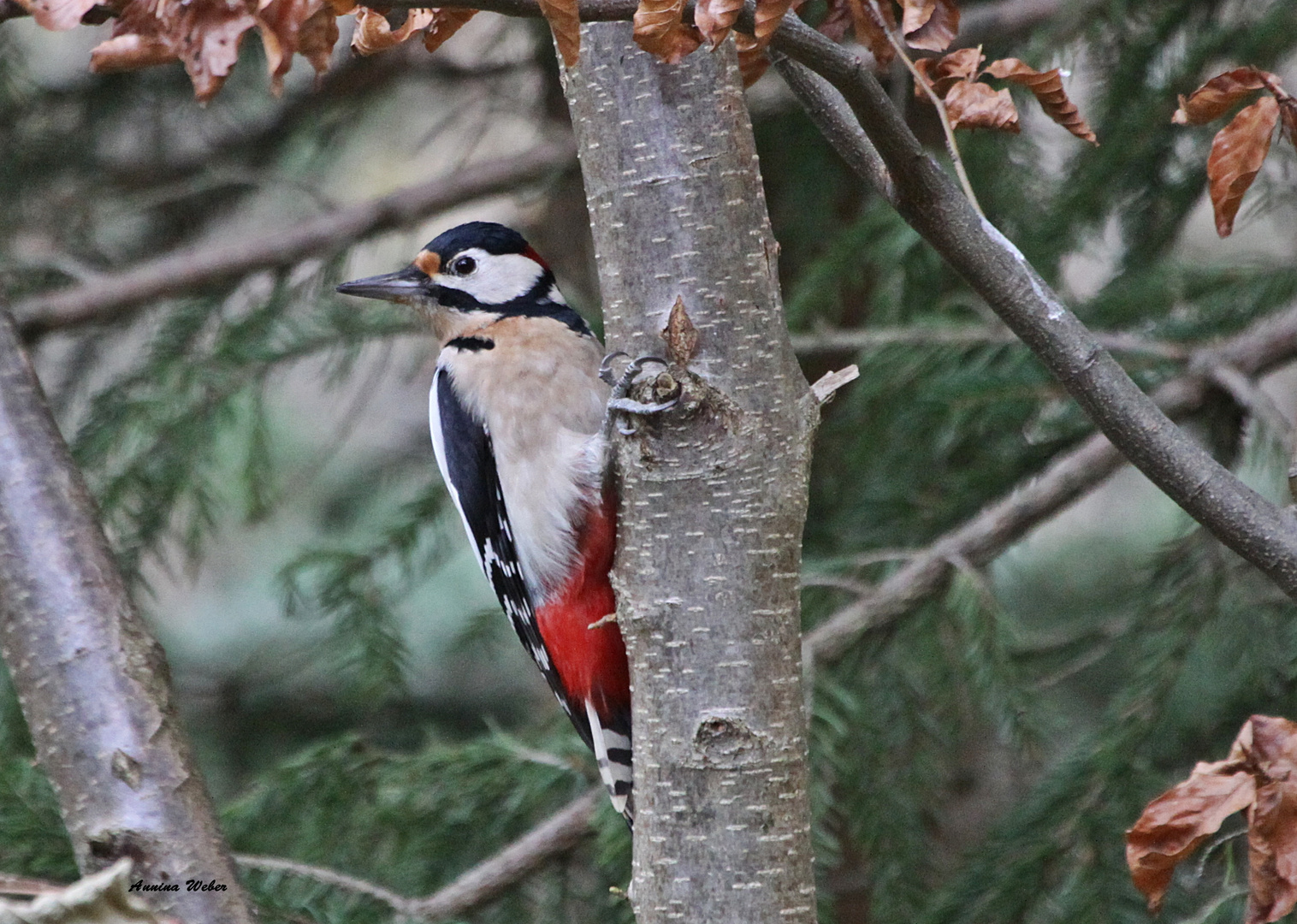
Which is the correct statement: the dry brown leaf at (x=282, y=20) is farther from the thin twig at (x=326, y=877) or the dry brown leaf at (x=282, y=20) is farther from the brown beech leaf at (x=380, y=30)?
the thin twig at (x=326, y=877)

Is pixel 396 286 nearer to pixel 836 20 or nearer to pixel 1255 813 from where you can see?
pixel 836 20

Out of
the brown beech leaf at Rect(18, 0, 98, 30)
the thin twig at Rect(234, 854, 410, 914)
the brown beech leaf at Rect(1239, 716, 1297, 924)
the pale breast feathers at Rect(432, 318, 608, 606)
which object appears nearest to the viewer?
the brown beech leaf at Rect(18, 0, 98, 30)

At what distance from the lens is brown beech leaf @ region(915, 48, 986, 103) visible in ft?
4.57

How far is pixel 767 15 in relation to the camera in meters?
1.11

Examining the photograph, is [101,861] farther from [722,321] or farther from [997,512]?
[997,512]

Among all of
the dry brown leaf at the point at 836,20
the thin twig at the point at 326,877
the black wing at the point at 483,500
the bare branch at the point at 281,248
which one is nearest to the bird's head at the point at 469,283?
the black wing at the point at 483,500

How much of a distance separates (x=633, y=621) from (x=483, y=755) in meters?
1.00

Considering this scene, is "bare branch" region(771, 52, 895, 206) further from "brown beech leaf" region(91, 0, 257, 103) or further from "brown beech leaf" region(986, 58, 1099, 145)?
"brown beech leaf" region(91, 0, 257, 103)

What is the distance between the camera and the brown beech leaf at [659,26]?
3.63ft

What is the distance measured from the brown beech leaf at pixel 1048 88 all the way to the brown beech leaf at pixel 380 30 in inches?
21.9

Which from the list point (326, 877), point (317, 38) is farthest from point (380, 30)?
point (326, 877)

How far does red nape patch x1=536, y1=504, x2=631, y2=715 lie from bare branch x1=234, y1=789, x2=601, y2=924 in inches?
6.9

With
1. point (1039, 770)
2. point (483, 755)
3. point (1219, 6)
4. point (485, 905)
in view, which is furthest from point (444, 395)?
point (1219, 6)

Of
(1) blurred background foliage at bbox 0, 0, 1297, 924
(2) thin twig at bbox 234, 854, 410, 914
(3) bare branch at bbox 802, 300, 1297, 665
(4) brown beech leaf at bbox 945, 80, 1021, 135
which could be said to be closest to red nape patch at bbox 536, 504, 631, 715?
(1) blurred background foliage at bbox 0, 0, 1297, 924
